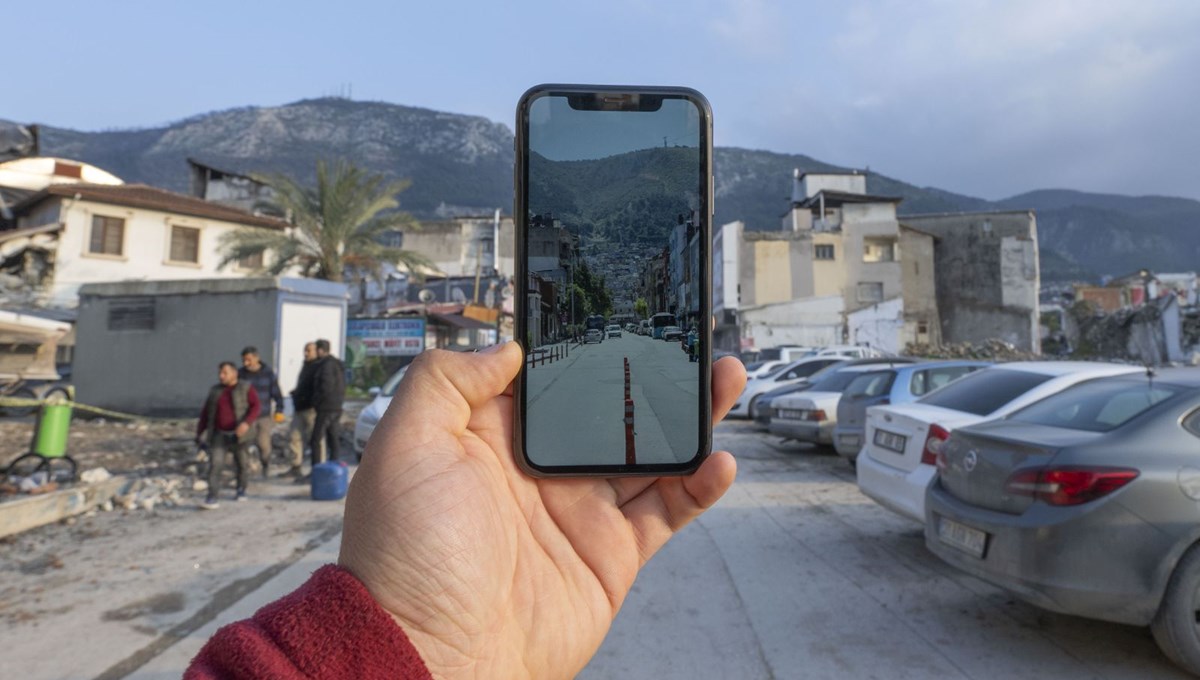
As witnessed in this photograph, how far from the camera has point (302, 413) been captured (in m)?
9.49

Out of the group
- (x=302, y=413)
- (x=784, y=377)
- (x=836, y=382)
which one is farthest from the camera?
(x=784, y=377)

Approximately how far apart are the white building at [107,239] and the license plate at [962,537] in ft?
85.5

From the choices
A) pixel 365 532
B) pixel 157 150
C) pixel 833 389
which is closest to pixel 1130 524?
pixel 365 532

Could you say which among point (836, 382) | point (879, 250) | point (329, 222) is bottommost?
point (836, 382)

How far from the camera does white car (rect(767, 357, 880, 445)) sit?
35.9 ft

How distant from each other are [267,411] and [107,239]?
2431 centimetres

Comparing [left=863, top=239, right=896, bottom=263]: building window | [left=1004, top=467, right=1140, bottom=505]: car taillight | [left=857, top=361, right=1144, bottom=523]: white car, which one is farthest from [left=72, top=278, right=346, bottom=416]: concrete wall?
[left=863, top=239, right=896, bottom=263]: building window

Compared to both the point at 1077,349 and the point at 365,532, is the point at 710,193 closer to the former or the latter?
the point at 365,532

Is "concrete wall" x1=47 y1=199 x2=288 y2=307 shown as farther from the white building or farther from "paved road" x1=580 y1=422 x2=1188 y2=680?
"paved road" x1=580 y1=422 x2=1188 y2=680

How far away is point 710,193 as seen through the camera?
5.94 ft

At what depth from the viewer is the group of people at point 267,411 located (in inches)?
316

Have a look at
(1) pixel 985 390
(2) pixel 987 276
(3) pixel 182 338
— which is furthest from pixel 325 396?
(2) pixel 987 276

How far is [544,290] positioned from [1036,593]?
3456 millimetres

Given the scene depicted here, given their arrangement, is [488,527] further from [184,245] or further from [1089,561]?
[184,245]
